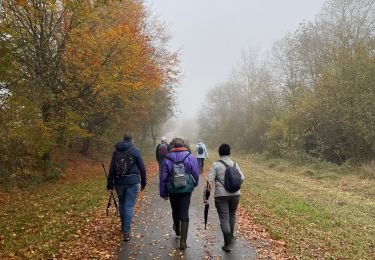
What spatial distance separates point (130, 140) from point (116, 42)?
34.0ft

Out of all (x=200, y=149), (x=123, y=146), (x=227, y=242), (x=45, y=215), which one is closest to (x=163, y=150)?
(x=200, y=149)

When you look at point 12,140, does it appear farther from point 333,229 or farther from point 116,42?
point 333,229

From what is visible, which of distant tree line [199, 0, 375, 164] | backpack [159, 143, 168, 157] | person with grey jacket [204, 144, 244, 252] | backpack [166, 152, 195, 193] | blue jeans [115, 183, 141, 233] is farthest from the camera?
distant tree line [199, 0, 375, 164]

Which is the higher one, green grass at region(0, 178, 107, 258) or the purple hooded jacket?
the purple hooded jacket

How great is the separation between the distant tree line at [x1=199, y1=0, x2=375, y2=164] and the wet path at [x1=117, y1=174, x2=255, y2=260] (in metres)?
17.0

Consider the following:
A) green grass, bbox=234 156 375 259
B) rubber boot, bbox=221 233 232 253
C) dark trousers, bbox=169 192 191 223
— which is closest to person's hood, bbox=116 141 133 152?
dark trousers, bbox=169 192 191 223

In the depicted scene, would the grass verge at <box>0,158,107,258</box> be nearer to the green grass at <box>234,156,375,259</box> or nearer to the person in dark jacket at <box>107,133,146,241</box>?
the person in dark jacket at <box>107,133,146,241</box>

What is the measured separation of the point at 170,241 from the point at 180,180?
65.2 inches

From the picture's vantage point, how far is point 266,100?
42.7 metres

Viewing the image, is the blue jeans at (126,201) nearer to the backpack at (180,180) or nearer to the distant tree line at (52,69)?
the backpack at (180,180)

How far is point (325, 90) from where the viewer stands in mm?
26547

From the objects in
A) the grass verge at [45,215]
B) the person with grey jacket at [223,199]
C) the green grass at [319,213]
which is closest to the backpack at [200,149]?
the green grass at [319,213]

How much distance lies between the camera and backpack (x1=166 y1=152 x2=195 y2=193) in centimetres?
763

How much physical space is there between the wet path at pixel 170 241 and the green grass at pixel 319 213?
1.23 metres
